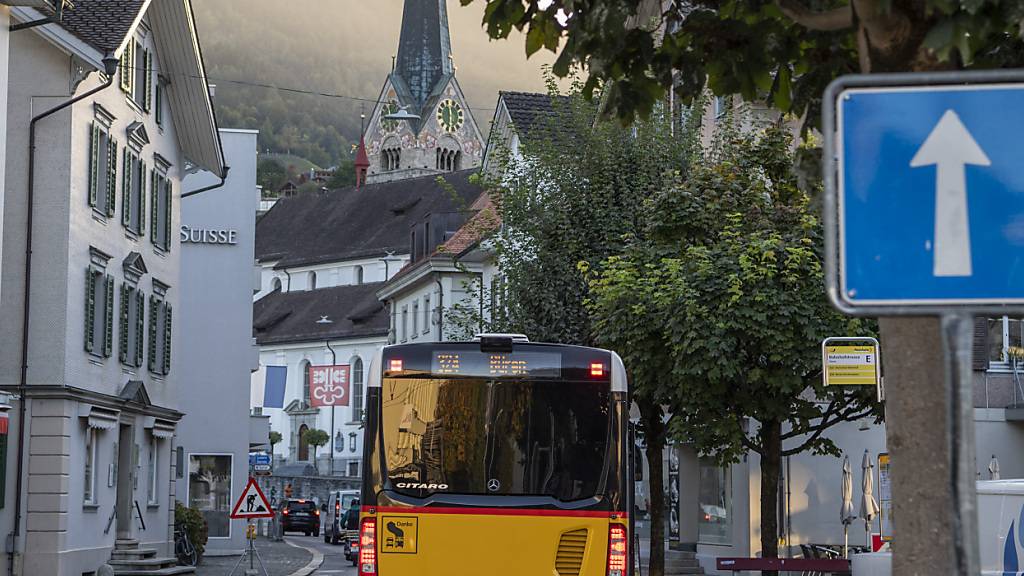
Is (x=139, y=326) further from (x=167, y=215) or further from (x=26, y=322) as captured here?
(x=26, y=322)

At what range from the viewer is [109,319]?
30781 mm

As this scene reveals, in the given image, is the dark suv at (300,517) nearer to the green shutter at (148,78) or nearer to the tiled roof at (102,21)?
the green shutter at (148,78)

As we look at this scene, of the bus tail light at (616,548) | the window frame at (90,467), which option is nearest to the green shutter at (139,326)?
the window frame at (90,467)

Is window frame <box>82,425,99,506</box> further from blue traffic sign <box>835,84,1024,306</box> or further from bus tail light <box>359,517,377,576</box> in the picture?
blue traffic sign <box>835,84,1024,306</box>

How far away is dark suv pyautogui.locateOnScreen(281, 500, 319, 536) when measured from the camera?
7412cm

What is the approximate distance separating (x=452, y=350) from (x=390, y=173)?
141348mm

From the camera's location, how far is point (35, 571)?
2728 cm

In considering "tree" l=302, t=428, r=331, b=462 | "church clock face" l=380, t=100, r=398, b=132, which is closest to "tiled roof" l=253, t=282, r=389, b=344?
"tree" l=302, t=428, r=331, b=462

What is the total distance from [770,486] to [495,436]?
10.5 metres

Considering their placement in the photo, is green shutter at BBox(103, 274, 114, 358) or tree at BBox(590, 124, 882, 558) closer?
tree at BBox(590, 124, 882, 558)

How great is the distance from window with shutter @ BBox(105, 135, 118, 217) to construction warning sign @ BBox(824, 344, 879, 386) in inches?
649

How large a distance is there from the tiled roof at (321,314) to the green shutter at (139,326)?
6922cm

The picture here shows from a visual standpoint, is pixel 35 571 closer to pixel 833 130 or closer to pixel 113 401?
pixel 113 401

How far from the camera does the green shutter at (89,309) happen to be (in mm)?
29047
